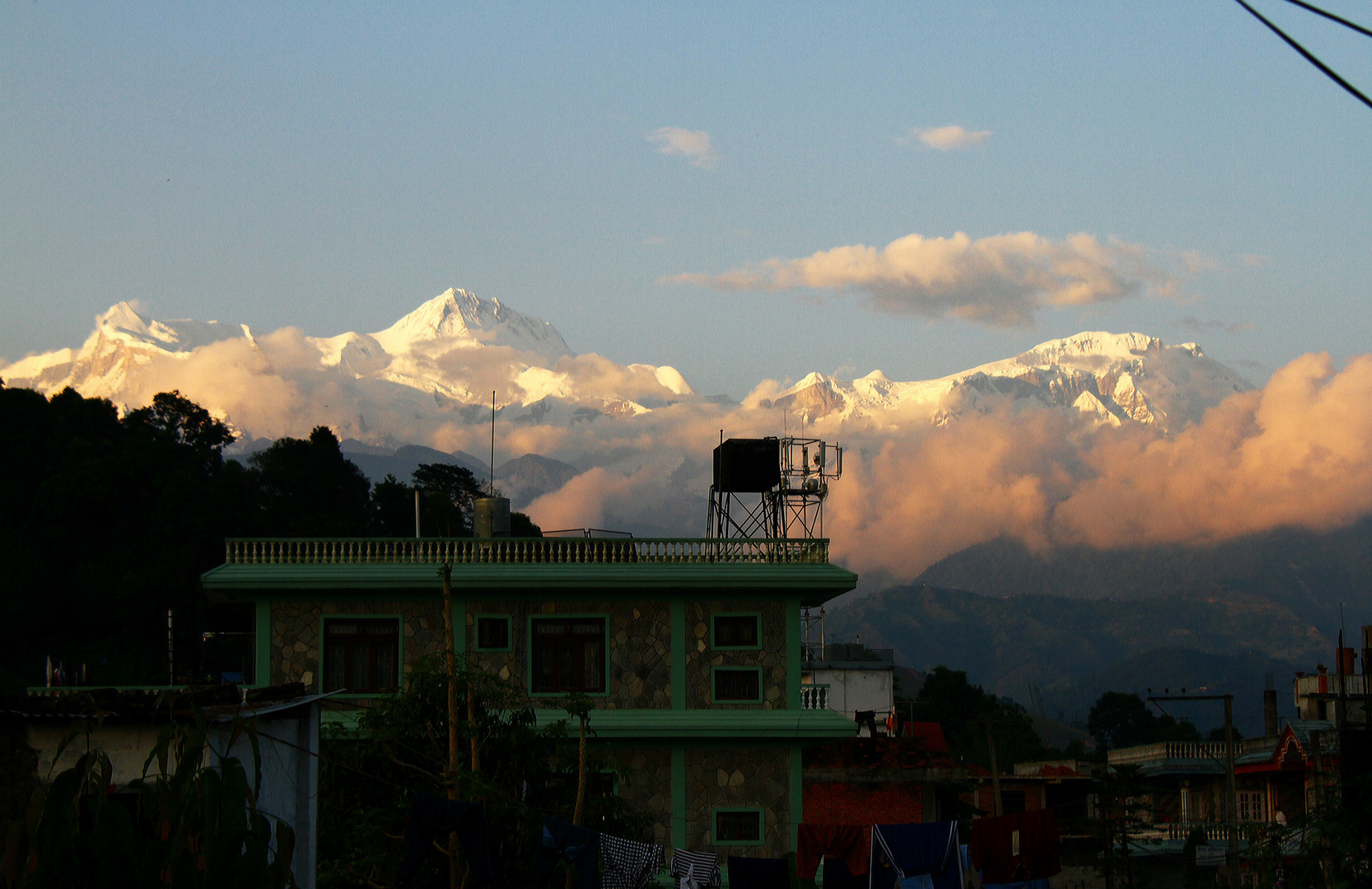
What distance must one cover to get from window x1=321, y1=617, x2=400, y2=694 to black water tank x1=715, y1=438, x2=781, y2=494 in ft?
41.3

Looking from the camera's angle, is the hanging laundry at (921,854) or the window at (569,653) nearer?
the hanging laundry at (921,854)

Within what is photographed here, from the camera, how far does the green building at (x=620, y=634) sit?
3353 centimetres

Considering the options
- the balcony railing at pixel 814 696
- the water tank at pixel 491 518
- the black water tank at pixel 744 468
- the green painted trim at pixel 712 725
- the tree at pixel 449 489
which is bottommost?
the green painted trim at pixel 712 725

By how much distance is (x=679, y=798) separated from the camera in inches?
1313

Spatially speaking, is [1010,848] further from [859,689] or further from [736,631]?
[859,689]

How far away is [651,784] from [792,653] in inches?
173

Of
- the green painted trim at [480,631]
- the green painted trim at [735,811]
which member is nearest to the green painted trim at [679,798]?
the green painted trim at [735,811]

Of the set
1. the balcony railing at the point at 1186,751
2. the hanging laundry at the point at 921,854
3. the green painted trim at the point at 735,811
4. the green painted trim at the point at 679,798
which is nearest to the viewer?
the hanging laundry at the point at 921,854

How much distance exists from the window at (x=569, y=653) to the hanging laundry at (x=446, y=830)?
13.5m

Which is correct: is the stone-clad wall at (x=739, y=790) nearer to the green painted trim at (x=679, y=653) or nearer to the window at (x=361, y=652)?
the green painted trim at (x=679, y=653)

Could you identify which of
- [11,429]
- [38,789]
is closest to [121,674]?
[11,429]

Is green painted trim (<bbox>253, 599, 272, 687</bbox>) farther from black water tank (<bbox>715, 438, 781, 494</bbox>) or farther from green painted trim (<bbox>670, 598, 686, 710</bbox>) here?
black water tank (<bbox>715, 438, 781, 494</bbox>)

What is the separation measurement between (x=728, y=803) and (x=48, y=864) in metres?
23.2

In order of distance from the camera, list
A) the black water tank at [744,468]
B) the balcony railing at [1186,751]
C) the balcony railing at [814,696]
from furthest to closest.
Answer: the balcony railing at [1186,751]
the black water tank at [744,468]
the balcony railing at [814,696]
